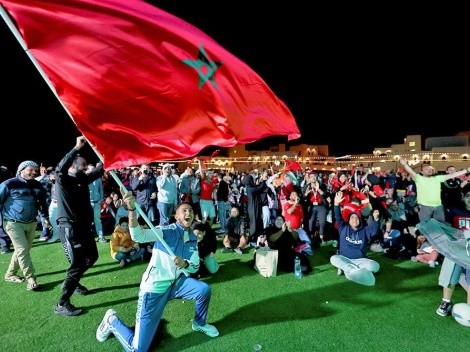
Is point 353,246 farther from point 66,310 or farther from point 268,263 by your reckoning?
point 66,310

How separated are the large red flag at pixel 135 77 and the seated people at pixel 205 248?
3.31 m

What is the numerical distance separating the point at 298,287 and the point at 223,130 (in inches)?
146

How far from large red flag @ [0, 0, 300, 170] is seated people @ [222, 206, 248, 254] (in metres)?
5.02

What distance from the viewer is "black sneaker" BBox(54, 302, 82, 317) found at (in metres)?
4.55

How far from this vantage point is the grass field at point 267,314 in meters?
3.88

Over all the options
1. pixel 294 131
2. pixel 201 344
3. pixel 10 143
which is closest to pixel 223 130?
pixel 294 131

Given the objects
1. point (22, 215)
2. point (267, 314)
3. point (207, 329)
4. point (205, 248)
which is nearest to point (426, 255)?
point (267, 314)

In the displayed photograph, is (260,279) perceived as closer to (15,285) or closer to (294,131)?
(294,131)

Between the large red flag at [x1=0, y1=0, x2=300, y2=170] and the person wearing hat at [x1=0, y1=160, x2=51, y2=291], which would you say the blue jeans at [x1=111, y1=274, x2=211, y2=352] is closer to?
the large red flag at [x1=0, y1=0, x2=300, y2=170]

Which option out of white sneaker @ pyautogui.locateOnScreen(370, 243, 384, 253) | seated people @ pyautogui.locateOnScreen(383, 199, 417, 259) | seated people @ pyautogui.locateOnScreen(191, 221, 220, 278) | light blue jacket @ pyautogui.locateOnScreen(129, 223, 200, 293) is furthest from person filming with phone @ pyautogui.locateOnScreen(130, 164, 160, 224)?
seated people @ pyautogui.locateOnScreen(383, 199, 417, 259)

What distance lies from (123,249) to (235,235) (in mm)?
2995

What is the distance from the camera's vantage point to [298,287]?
570 centimetres

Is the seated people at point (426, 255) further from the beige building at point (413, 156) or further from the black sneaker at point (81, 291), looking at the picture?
the beige building at point (413, 156)

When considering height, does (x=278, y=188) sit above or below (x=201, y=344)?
above
